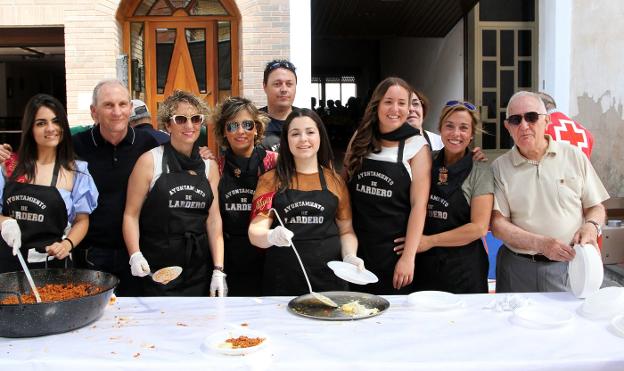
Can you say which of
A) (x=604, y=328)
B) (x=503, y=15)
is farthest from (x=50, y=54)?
(x=604, y=328)

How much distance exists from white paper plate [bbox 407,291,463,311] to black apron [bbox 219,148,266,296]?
1025 mm

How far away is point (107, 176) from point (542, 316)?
224 cm

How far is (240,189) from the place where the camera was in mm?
3084

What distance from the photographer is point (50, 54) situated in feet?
36.5

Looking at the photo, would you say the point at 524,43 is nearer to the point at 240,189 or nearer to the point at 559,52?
the point at 559,52

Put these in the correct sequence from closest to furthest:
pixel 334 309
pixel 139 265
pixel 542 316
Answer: pixel 542 316 < pixel 334 309 < pixel 139 265

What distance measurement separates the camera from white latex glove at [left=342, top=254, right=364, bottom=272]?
101 inches

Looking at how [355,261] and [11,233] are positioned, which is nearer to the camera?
[11,233]

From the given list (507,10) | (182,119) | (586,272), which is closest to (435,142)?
(586,272)

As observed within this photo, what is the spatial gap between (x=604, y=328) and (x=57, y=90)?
16811mm

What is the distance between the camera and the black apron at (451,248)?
2.90 m

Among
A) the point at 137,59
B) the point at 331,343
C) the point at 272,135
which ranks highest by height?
the point at 137,59

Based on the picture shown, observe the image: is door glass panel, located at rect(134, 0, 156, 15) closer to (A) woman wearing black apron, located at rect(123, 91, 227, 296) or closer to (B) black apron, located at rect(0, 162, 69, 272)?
(A) woman wearing black apron, located at rect(123, 91, 227, 296)

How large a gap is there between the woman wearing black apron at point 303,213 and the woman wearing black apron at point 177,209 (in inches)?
11.4
